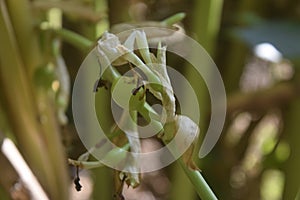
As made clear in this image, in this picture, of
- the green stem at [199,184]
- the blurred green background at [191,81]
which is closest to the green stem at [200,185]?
the green stem at [199,184]

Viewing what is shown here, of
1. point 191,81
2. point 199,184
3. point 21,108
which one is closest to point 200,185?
point 199,184

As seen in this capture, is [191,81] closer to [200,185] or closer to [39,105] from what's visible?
[39,105]

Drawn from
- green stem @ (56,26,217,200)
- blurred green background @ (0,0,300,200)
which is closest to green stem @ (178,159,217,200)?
green stem @ (56,26,217,200)

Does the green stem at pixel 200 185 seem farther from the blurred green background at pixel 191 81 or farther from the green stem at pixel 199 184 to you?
the blurred green background at pixel 191 81

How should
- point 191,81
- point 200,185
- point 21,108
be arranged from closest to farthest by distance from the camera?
point 200,185
point 21,108
point 191,81

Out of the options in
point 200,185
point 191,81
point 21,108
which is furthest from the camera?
point 191,81

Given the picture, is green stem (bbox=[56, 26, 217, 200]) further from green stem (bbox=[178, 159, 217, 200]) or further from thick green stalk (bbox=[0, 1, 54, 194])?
thick green stalk (bbox=[0, 1, 54, 194])

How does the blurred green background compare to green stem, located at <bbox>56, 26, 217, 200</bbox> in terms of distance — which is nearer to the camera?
green stem, located at <bbox>56, 26, 217, 200</bbox>

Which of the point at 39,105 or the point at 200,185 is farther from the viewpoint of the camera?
the point at 39,105

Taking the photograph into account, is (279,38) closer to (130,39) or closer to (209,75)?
(209,75)
